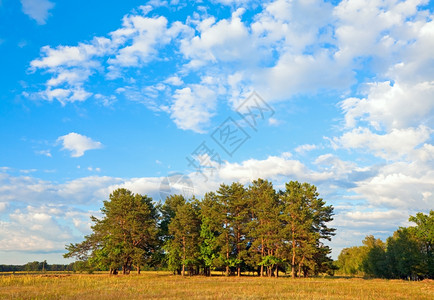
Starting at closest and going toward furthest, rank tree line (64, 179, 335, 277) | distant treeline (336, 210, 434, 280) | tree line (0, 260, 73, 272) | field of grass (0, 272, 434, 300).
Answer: field of grass (0, 272, 434, 300), tree line (64, 179, 335, 277), distant treeline (336, 210, 434, 280), tree line (0, 260, 73, 272)

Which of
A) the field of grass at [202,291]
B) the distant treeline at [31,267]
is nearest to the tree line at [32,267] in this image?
the distant treeline at [31,267]

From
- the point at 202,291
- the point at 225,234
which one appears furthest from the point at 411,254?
the point at 202,291

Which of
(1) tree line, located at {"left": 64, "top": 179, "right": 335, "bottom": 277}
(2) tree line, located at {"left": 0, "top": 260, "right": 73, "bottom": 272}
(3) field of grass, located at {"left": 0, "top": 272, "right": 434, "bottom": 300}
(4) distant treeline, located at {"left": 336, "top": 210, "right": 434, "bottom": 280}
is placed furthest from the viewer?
(2) tree line, located at {"left": 0, "top": 260, "right": 73, "bottom": 272}

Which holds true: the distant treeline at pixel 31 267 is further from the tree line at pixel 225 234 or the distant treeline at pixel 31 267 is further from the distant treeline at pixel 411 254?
the distant treeline at pixel 411 254

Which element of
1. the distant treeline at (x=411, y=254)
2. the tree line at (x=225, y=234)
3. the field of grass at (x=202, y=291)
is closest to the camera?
the field of grass at (x=202, y=291)

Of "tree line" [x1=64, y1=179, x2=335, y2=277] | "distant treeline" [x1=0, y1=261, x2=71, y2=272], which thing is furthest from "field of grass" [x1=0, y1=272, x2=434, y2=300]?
"distant treeline" [x1=0, y1=261, x2=71, y2=272]

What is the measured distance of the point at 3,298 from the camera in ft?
81.9

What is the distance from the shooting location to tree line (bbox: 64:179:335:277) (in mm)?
61875

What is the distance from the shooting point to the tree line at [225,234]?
61875 millimetres

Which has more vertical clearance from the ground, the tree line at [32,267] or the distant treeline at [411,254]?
the distant treeline at [411,254]

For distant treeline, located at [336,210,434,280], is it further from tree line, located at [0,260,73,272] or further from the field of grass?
tree line, located at [0,260,73,272]

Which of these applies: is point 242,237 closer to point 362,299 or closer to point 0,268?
point 362,299

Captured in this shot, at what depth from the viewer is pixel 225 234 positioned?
64.6 metres

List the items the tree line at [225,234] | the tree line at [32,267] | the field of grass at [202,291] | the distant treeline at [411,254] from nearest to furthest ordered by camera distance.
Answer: the field of grass at [202,291], the tree line at [225,234], the distant treeline at [411,254], the tree line at [32,267]
